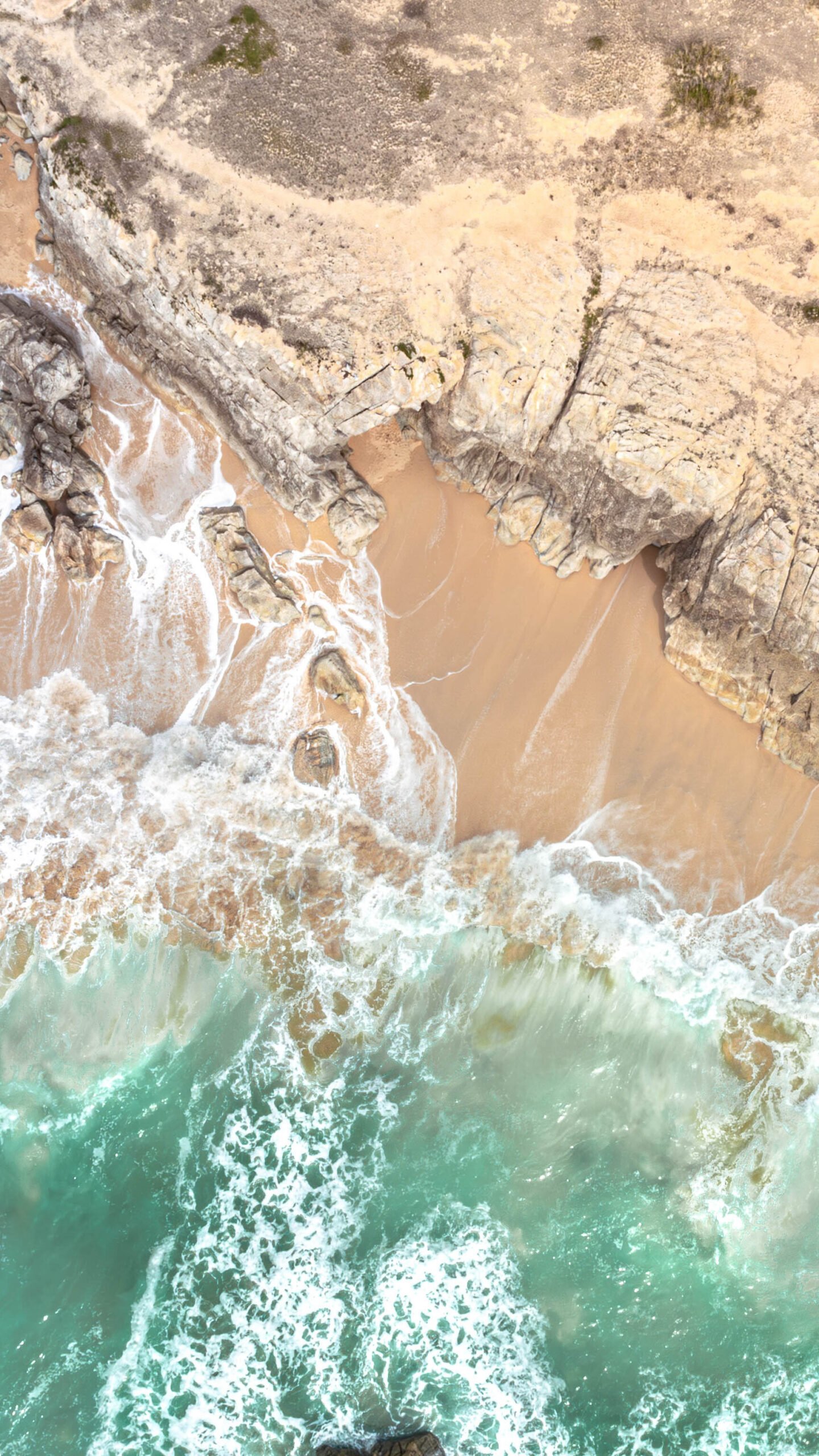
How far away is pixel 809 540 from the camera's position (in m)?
14.1

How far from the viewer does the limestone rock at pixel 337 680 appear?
51.9ft

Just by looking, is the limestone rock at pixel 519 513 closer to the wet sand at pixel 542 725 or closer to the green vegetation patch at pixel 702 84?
the wet sand at pixel 542 725

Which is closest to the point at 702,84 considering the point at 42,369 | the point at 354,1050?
the point at 42,369

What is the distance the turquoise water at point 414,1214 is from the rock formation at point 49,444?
8.27 metres

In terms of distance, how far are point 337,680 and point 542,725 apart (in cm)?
429

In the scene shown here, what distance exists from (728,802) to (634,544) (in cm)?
562

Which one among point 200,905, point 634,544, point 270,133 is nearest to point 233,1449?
point 200,905

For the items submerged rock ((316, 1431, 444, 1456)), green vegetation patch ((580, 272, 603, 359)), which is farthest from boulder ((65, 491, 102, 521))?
submerged rock ((316, 1431, 444, 1456))

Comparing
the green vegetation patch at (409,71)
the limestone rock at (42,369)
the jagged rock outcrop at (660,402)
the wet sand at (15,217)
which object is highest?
the green vegetation patch at (409,71)

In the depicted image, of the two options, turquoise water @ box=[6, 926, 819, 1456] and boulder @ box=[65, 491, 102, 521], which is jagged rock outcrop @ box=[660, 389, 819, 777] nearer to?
turquoise water @ box=[6, 926, 819, 1456]

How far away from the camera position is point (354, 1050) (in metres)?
15.9

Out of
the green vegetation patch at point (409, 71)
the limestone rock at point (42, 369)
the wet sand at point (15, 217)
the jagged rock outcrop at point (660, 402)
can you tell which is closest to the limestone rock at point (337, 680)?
the jagged rock outcrop at point (660, 402)

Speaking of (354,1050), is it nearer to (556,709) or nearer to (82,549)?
(556,709)

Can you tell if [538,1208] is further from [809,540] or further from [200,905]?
[809,540]
